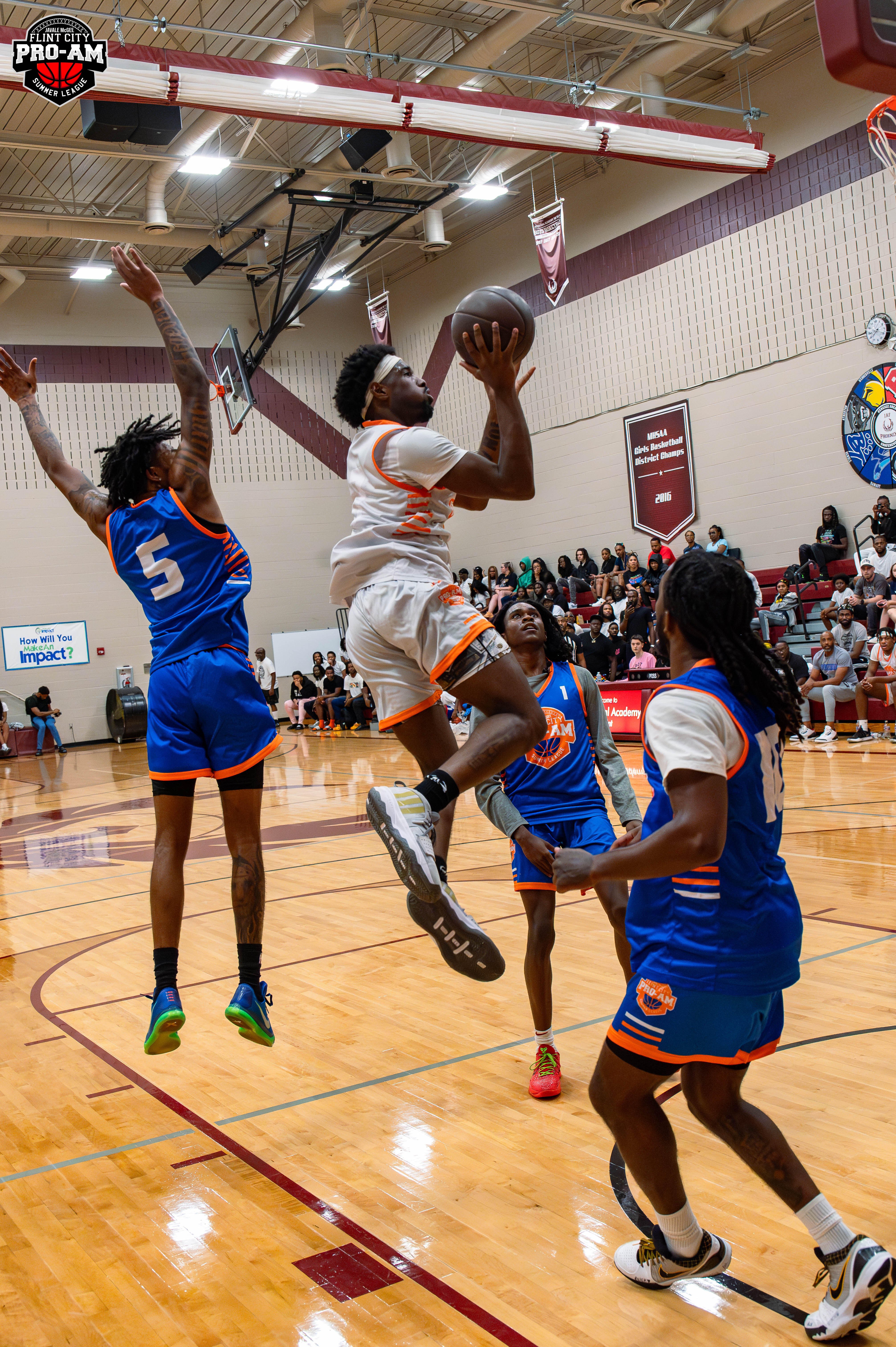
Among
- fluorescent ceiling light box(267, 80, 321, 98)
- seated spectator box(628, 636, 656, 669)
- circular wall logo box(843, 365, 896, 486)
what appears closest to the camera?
fluorescent ceiling light box(267, 80, 321, 98)

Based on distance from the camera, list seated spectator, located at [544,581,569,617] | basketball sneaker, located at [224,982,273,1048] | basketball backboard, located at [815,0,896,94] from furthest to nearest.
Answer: seated spectator, located at [544,581,569,617]
basketball sneaker, located at [224,982,273,1048]
basketball backboard, located at [815,0,896,94]

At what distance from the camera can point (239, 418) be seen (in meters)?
22.4

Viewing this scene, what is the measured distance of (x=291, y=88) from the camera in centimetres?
1096

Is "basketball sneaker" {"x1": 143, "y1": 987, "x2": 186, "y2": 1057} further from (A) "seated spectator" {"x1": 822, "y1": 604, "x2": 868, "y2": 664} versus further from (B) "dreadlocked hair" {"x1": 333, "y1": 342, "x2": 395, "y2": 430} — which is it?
(A) "seated spectator" {"x1": 822, "y1": 604, "x2": 868, "y2": 664}

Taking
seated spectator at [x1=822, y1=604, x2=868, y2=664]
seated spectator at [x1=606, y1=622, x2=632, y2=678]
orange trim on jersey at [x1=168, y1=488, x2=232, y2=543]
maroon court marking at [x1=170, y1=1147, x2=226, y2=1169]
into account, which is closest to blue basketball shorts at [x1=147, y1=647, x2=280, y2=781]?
orange trim on jersey at [x1=168, y1=488, x2=232, y2=543]

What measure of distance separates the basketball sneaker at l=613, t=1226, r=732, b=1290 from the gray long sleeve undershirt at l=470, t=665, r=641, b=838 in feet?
4.56

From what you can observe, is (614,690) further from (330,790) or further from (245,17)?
(245,17)

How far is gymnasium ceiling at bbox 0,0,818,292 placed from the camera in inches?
567

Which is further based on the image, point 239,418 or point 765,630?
point 239,418

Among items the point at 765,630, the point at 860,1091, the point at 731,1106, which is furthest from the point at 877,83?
the point at 765,630

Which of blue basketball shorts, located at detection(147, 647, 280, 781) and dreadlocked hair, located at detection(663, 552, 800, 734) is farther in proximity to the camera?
blue basketball shorts, located at detection(147, 647, 280, 781)

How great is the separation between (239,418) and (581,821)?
19.9 metres

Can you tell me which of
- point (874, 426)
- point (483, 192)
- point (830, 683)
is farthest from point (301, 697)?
point (830, 683)

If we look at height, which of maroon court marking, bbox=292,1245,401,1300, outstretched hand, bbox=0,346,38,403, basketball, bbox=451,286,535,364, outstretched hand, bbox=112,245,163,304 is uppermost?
outstretched hand, bbox=112,245,163,304
